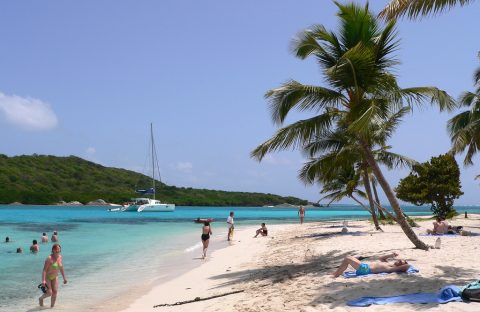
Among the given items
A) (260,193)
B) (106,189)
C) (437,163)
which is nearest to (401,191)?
(437,163)

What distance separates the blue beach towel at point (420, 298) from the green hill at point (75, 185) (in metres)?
103

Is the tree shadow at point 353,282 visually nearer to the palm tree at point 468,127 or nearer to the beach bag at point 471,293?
the beach bag at point 471,293

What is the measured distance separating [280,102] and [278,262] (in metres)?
4.93

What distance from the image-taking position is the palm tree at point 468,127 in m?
16.6

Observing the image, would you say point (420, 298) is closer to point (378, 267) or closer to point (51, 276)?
point (378, 267)

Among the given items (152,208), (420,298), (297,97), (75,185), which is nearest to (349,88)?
(297,97)

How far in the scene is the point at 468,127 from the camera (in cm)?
1664

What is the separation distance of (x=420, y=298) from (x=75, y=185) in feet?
409

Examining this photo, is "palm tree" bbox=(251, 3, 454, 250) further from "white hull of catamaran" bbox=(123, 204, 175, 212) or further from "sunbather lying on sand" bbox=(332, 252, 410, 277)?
"white hull of catamaran" bbox=(123, 204, 175, 212)

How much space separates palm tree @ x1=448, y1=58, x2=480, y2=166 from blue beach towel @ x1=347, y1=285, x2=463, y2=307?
1144cm

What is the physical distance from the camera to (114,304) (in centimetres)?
931

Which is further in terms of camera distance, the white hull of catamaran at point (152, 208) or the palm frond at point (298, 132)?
the white hull of catamaran at point (152, 208)

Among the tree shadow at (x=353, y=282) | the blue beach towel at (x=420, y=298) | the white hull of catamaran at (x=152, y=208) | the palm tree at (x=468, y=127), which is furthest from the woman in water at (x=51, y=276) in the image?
the white hull of catamaran at (x=152, y=208)

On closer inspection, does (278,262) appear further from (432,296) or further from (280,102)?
(432,296)
